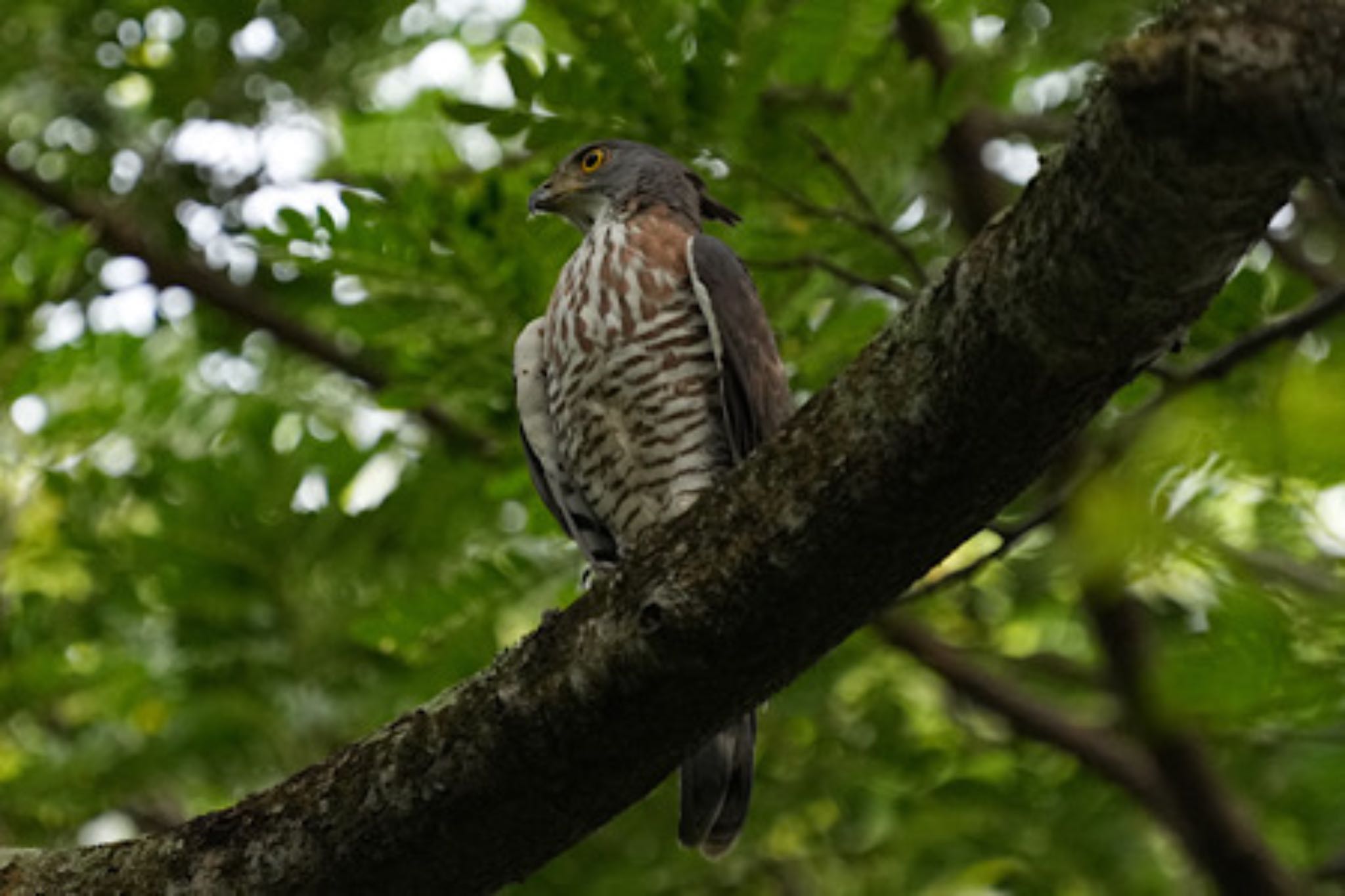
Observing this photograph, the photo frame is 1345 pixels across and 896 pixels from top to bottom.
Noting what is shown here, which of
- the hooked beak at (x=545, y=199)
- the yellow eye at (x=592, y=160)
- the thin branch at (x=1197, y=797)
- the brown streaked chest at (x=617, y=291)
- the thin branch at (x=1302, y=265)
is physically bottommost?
the thin branch at (x=1197, y=797)

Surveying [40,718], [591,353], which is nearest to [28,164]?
[40,718]

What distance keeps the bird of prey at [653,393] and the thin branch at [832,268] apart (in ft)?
0.59

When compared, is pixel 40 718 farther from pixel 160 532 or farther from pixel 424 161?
pixel 424 161

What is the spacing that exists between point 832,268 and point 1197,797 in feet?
6.10

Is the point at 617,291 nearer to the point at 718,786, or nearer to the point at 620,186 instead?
the point at 620,186

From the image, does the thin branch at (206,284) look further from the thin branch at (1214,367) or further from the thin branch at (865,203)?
the thin branch at (1214,367)

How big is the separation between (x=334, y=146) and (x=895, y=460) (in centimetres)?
497

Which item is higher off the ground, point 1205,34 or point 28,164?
point 1205,34

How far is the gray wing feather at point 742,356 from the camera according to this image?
4109 millimetres

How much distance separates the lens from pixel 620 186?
4902mm

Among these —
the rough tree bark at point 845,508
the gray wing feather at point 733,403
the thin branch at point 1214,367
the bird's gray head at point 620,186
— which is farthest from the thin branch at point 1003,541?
the bird's gray head at point 620,186

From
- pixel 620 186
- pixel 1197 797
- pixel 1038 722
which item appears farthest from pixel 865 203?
pixel 1038 722

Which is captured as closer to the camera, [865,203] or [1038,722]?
[865,203]

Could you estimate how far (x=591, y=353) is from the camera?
14.3 feet
